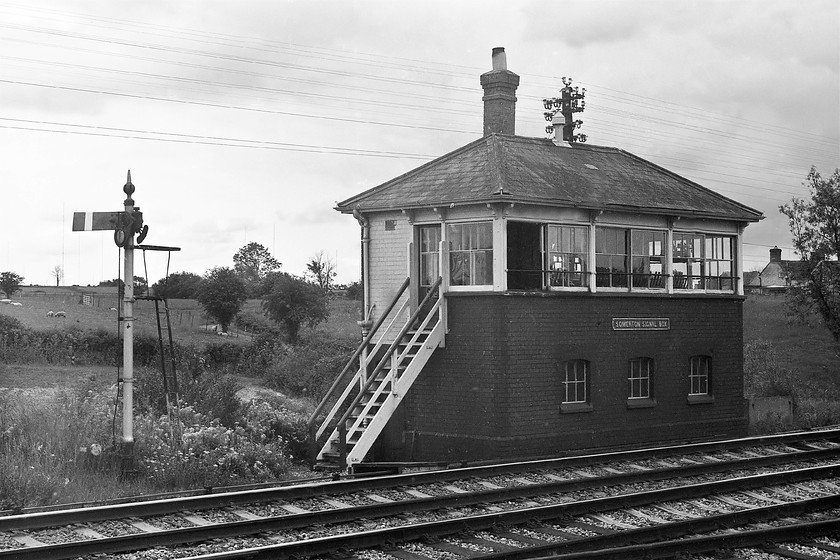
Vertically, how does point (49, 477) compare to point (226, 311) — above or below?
below

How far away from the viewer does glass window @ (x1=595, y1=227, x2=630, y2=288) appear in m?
19.1

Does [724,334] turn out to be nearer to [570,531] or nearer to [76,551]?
[570,531]

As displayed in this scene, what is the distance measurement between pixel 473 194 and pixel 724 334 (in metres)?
7.42

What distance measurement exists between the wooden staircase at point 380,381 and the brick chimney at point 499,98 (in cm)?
543

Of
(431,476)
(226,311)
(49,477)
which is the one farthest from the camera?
(226,311)

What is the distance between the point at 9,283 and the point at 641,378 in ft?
129

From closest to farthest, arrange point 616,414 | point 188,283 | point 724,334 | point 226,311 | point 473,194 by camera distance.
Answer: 1. point 473,194
2. point 616,414
3. point 724,334
4. point 226,311
5. point 188,283

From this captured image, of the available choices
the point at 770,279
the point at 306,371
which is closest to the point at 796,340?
the point at 306,371

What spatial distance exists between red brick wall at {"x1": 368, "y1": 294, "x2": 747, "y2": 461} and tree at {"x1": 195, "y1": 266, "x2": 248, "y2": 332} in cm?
2022

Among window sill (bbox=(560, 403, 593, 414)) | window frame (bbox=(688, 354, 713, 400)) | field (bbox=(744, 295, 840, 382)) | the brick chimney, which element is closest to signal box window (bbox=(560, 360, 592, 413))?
window sill (bbox=(560, 403, 593, 414))

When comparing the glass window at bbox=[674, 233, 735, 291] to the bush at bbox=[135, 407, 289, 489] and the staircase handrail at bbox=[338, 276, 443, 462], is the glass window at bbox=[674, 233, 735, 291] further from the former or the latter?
the bush at bbox=[135, 407, 289, 489]

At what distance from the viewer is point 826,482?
14.2m

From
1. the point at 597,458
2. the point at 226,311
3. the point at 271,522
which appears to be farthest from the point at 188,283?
the point at 271,522

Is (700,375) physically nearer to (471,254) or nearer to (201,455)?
(471,254)
